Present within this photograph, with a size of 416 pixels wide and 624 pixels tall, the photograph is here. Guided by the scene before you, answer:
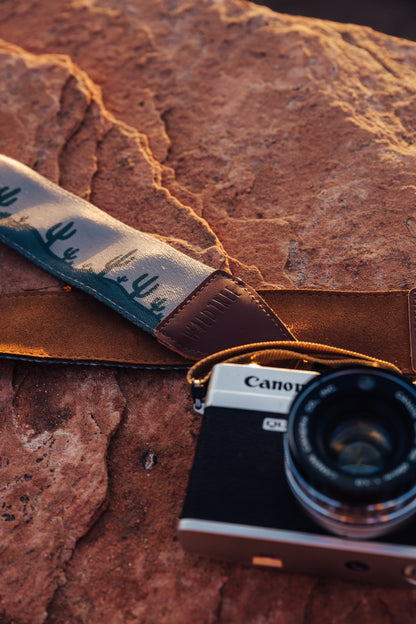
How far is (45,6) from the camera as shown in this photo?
98.8 inches

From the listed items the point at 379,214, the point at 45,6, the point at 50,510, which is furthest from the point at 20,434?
the point at 45,6

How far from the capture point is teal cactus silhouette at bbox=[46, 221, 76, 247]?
1679 mm

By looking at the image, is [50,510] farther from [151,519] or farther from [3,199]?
[3,199]

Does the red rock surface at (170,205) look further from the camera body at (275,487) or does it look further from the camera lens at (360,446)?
the camera lens at (360,446)

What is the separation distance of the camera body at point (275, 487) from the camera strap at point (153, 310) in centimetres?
31

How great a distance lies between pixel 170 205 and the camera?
1.76 m

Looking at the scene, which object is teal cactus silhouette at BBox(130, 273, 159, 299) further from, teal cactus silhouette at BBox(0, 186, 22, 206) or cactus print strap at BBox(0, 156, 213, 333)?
teal cactus silhouette at BBox(0, 186, 22, 206)


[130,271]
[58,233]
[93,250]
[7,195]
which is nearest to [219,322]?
[130,271]

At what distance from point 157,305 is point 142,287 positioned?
76 millimetres

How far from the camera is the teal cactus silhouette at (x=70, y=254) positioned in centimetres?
163

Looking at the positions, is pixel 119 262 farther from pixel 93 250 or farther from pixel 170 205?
pixel 170 205

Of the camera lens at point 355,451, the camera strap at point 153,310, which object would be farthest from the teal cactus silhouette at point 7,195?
the camera lens at point 355,451

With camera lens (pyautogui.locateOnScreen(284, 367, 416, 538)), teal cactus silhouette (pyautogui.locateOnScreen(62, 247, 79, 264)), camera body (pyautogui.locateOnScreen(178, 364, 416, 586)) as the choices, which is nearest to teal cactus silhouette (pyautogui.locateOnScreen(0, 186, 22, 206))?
teal cactus silhouette (pyautogui.locateOnScreen(62, 247, 79, 264))

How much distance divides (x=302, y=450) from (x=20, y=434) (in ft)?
2.35
